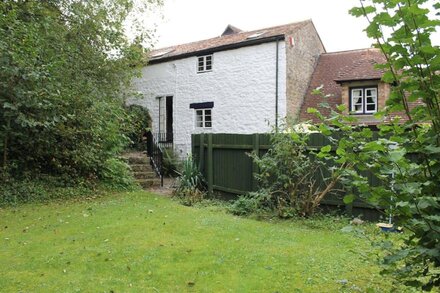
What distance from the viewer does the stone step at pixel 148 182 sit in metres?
12.4

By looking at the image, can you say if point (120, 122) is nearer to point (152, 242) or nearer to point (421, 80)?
point (152, 242)

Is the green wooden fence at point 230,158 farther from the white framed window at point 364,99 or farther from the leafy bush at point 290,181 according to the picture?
the white framed window at point 364,99

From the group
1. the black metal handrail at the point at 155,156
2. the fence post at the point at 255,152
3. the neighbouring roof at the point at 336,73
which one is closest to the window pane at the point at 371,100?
the neighbouring roof at the point at 336,73

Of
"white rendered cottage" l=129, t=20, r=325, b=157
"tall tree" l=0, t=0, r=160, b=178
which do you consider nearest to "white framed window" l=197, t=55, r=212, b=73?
"white rendered cottage" l=129, t=20, r=325, b=157

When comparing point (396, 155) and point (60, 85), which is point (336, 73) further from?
point (396, 155)

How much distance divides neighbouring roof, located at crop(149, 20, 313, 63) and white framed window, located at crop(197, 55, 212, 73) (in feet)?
1.12

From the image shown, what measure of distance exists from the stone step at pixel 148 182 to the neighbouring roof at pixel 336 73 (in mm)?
6963

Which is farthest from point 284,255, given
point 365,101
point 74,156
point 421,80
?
point 365,101

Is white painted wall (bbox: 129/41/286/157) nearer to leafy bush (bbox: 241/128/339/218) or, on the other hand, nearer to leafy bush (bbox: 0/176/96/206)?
leafy bush (bbox: 241/128/339/218)

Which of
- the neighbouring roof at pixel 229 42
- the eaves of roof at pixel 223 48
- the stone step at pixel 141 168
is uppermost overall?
the neighbouring roof at pixel 229 42

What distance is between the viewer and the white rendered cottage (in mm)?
16062

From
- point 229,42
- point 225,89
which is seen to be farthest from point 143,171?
point 229,42

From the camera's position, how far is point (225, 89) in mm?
17656

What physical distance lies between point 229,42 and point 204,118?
3966 millimetres
